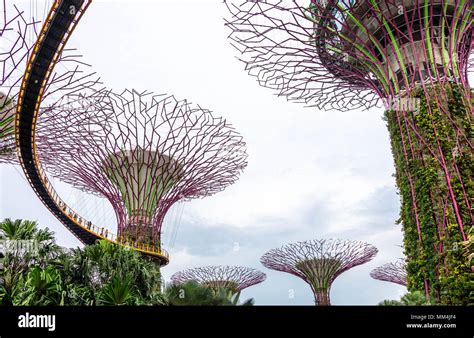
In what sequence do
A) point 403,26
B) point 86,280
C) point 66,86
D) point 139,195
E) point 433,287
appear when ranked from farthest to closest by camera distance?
1. point 139,195
2. point 66,86
3. point 86,280
4. point 403,26
5. point 433,287

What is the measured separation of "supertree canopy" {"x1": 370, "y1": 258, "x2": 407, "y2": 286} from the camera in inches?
1526

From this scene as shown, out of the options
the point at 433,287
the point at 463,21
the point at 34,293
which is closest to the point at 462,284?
the point at 433,287

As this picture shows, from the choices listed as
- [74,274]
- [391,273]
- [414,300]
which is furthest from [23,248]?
[391,273]

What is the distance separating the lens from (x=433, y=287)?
11.5m

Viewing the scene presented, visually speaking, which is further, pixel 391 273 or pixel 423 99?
pixel 391 273

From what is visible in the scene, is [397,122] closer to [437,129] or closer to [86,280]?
[437,129]

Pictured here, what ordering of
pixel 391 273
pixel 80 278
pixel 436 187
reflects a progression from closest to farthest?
pixel 436 187
pixel 80 278
pixel 391 273

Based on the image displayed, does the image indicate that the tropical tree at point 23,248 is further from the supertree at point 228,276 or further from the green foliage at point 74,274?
the supertree at point 228,276

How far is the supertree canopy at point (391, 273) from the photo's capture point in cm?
3875

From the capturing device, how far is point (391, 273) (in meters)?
40.0

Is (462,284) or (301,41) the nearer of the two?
(462,284)

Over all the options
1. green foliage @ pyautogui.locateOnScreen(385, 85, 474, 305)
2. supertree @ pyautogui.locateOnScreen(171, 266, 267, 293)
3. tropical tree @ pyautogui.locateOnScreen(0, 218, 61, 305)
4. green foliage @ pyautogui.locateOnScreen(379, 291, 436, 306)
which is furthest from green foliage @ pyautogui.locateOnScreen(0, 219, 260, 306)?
supertree @ pyautogui.locateOnScreen(171, 266, 267, 293)

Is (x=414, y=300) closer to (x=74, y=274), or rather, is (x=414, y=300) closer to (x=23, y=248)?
(x=74, y=274)

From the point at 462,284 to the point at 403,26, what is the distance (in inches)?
398
